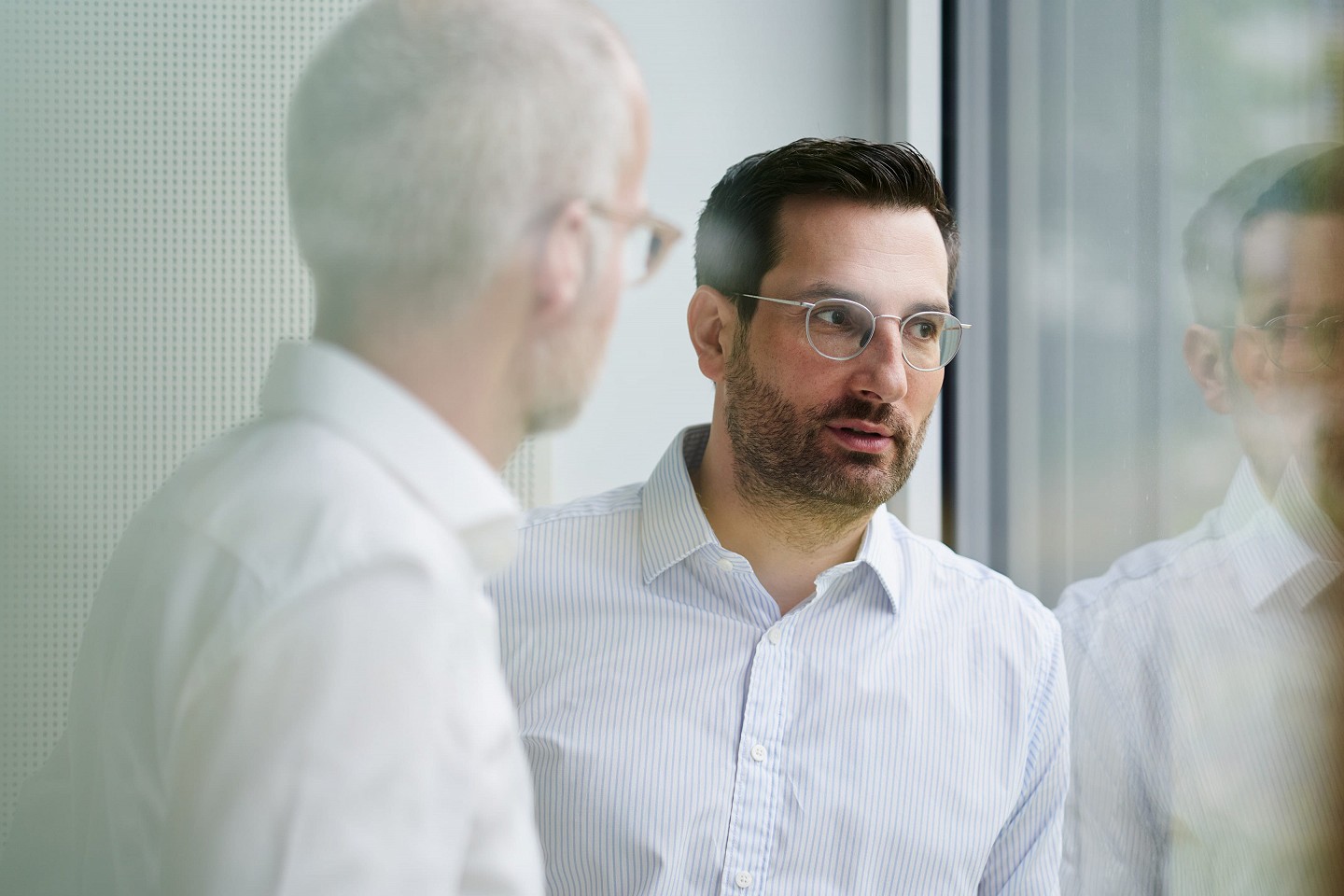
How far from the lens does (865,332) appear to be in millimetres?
1302

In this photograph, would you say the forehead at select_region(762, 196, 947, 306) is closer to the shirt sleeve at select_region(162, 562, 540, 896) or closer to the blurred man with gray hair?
the blurred man with gray hair

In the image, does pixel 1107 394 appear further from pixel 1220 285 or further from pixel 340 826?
pixel 340 826

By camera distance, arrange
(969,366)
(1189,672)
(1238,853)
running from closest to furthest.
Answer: (1238,853) → (1189,672) → (969,366)

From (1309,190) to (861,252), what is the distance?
0.56 m

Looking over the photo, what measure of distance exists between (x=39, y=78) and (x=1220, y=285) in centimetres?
106

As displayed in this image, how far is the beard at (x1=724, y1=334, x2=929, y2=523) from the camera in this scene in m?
1.29

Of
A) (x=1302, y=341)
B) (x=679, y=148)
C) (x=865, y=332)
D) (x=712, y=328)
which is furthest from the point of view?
(x=679, y=148)

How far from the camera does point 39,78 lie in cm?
100

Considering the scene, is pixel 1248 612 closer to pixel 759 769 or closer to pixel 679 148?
pixel 759 769

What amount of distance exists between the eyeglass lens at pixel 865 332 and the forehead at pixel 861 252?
2cm

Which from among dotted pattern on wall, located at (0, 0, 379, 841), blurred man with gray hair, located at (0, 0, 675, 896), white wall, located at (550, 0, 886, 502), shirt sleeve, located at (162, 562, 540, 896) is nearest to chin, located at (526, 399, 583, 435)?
blurred man with gray hair, located at (0, 0, 675, 896)

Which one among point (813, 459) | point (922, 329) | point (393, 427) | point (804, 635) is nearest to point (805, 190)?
point (922, 329)

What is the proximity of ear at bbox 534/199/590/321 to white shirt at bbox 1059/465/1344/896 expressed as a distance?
56 centimetres

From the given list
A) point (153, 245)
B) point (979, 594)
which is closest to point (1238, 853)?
point (979, 594)
